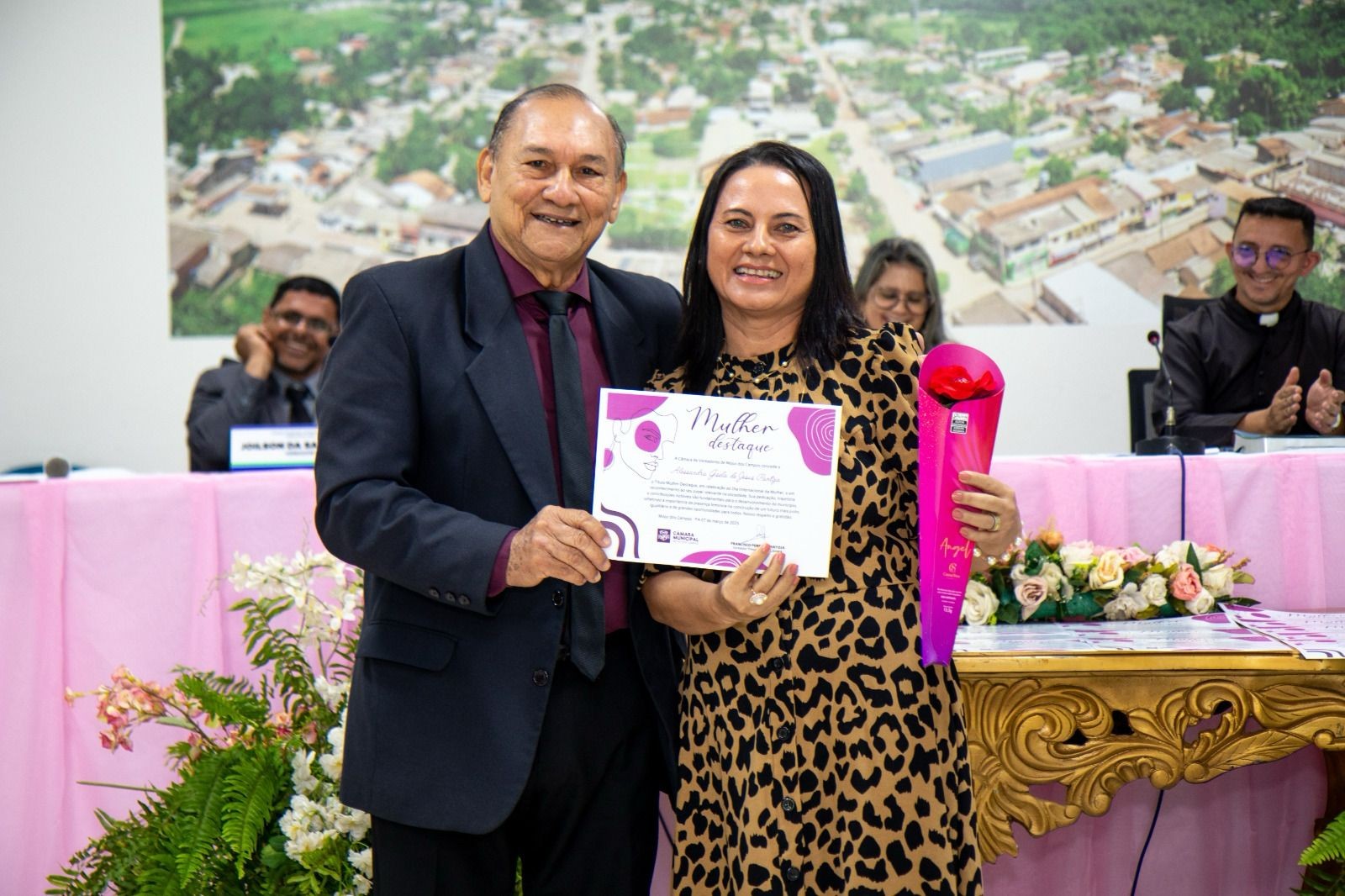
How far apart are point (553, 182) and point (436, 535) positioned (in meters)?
0.55

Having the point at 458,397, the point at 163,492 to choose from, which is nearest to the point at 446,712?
the point at 458,397

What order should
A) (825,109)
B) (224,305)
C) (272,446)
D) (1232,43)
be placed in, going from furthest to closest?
(224,305) < (825,109) < (1232,43) < (272,446)

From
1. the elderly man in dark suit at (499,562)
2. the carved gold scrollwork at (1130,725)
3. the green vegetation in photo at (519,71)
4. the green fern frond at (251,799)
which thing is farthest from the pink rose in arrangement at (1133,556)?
the green vegetation in photo at (519,71)

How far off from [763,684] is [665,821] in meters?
0.81

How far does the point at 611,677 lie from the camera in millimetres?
1633

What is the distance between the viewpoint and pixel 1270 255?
171 inches

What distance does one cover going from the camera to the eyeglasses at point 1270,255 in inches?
170

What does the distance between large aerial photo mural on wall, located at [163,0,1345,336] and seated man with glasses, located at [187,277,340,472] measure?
0.74m

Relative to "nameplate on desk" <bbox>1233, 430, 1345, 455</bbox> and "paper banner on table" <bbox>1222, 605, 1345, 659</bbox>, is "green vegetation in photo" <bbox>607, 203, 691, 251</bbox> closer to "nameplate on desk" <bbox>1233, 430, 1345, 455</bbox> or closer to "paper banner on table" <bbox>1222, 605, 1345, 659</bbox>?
"nameplate on desk" <bbox>1233, 430, 1345, 455</bbox>

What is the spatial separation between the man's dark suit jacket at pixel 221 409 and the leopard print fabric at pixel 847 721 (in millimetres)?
3236

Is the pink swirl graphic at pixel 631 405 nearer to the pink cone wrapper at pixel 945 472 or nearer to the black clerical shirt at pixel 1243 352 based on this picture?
the pink cone wrapper at pixel 945 472

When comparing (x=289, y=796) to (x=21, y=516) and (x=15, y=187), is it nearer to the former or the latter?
(x=21, y=516)

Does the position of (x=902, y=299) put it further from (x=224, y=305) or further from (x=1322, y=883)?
(x=224, y=305)

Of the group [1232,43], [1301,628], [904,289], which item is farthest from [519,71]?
[1301,628]
